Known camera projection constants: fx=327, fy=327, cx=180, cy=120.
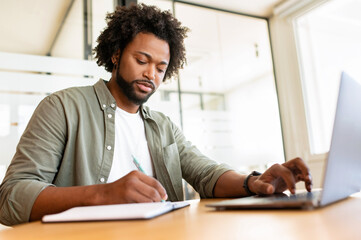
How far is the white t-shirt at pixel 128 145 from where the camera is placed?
50.1 inches

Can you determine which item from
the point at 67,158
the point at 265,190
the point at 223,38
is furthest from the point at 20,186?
the point at 223,38

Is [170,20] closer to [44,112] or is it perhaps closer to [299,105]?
[44,112]

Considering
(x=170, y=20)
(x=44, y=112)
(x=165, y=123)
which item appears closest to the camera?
(x=44, y=112)

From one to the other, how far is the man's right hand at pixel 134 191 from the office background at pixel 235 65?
1683 mm

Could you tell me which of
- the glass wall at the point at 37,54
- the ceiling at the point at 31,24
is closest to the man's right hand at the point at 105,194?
the glass wall at the point at 37,54

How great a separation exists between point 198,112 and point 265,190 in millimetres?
2038

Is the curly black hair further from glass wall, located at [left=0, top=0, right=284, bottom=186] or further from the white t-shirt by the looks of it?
glass wall, located at [left=0, top=0, right=284, bottom=186]

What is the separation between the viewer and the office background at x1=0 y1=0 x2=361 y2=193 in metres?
2.30

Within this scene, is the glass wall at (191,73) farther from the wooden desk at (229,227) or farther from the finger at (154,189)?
the wooden desk at (229,227)

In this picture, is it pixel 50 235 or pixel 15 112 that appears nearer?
pixel 50 235

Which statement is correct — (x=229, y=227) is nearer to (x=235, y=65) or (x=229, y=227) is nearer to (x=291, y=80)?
(x=235, y=65)

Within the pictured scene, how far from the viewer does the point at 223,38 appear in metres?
3.24

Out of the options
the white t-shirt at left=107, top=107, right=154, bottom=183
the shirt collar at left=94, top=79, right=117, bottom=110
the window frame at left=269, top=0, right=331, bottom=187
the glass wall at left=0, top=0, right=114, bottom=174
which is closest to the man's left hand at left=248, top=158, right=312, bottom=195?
the white t-shirt at left=107, top=107, right=154, bottom=183

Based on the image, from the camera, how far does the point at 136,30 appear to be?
158 cm
